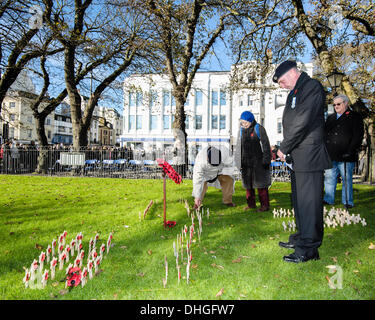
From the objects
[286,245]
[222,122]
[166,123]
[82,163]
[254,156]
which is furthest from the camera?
[166,123]

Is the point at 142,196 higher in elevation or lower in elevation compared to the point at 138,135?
lower

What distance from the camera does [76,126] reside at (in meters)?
17.7

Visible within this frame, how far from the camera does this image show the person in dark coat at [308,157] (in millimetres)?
3406

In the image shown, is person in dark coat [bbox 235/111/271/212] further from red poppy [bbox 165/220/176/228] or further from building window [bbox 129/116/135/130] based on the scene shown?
building window [bbox 129/116/135/130]

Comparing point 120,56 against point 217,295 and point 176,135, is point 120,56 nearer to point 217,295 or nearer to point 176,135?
point 176,135

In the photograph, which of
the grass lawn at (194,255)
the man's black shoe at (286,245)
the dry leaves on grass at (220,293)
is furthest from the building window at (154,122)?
the dry leaves on grass at (220,293)

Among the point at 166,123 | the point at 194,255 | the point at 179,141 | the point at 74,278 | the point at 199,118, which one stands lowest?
the point at 194,255

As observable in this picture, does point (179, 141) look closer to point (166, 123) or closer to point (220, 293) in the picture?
→ point (220, 293)

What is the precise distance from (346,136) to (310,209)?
157 inches

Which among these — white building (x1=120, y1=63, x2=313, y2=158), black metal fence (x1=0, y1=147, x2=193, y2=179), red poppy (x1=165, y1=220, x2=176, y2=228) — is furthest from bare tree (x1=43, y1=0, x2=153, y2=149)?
white building (x1=120, y1=63, x2=313, y2=158)

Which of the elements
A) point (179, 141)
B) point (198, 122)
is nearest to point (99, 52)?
point (179, 141)

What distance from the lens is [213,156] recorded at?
641 centimetres

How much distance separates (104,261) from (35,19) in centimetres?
1033
